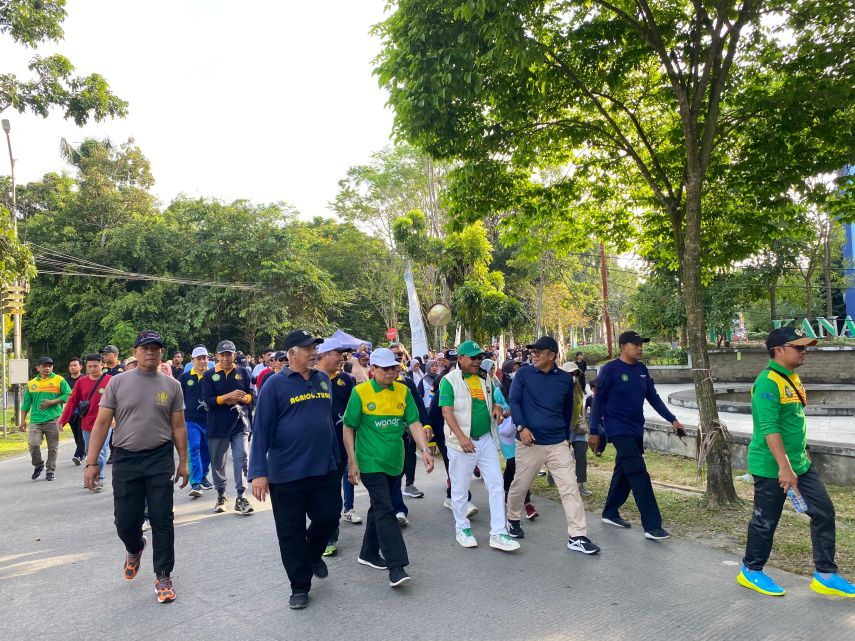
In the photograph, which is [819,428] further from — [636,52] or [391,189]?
[391,189]

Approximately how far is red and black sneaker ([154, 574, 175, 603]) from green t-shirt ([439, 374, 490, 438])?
8.54 ft

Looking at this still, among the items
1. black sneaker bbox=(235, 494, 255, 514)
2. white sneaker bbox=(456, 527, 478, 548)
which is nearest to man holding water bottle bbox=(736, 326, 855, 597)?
white sneaker bbox=(456, 527, 478, 548)

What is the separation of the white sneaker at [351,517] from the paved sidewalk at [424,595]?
0.16 meters

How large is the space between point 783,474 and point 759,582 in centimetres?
82

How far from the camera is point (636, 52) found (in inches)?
314

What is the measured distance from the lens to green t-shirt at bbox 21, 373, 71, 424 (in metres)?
9.86

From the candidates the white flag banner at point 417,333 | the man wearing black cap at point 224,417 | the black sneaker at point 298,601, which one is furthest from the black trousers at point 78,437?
the black sneaker at point 298,601

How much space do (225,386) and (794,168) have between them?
7.41 meters

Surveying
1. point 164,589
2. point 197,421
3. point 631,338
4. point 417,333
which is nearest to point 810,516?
point 631,338

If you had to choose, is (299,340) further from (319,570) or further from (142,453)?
(319,570)

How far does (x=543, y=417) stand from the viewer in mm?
5691

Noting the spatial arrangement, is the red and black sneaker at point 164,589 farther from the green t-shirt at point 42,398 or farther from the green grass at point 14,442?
the green grass at point 14,442

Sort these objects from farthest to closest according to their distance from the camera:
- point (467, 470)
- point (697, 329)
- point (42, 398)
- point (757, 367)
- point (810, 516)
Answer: point (757, 367), point (42, 398), point (697, 329), point (467, 470), point (810, 516)

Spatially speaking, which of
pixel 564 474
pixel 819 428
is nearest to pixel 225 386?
pixel 564 474
